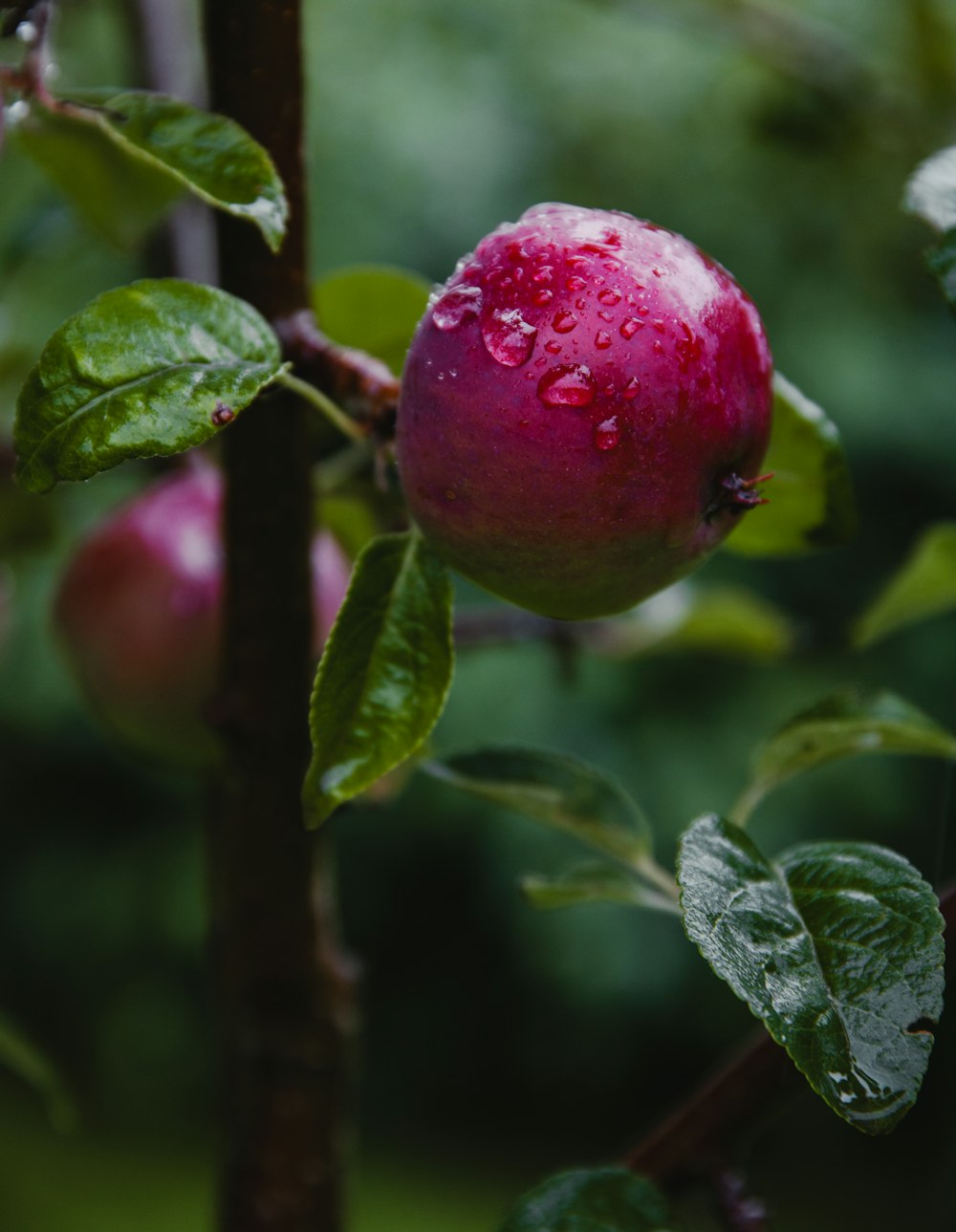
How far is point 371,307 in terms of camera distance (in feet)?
1.15

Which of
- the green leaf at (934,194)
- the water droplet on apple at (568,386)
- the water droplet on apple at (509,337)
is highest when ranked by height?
the green leaf at (934,194)

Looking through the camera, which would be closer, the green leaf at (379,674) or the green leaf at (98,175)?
the green leaf at (379,674)

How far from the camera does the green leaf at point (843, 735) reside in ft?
0.95

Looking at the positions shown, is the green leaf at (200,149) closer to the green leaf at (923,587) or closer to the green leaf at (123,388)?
the green leaf at (123,388)

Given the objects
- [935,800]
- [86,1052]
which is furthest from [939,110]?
[86,1052]

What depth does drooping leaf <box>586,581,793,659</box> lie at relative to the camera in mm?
585

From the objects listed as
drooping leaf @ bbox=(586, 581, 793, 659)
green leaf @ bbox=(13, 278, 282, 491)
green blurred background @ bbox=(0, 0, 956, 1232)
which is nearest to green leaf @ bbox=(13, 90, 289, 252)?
green leaf @ bbox=(13, 278, 282, 491)

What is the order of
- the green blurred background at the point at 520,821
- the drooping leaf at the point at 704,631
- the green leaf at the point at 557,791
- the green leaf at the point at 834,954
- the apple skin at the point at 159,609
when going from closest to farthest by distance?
1. the green leaf at the point at 834,954
2. the green leaf at the point at 557,791
3. the apple skin at the point at 159,609
4. the drooping leaf at the point at 704,631
5. the green blurred background at the point at 520,821

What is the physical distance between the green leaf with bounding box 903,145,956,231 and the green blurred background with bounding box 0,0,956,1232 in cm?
103

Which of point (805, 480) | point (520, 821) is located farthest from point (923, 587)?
point (520, 821)

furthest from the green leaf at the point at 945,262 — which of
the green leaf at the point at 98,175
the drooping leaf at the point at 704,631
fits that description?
the drooping leaf at the point at 704,631

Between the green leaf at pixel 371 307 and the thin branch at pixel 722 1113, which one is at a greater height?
the green leaf at pixel 371 307

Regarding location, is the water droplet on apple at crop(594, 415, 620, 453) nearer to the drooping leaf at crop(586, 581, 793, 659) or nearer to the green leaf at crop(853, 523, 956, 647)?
the green leaf at crop(853, 523, 956, 647)

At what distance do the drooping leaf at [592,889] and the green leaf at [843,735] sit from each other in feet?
0.09
